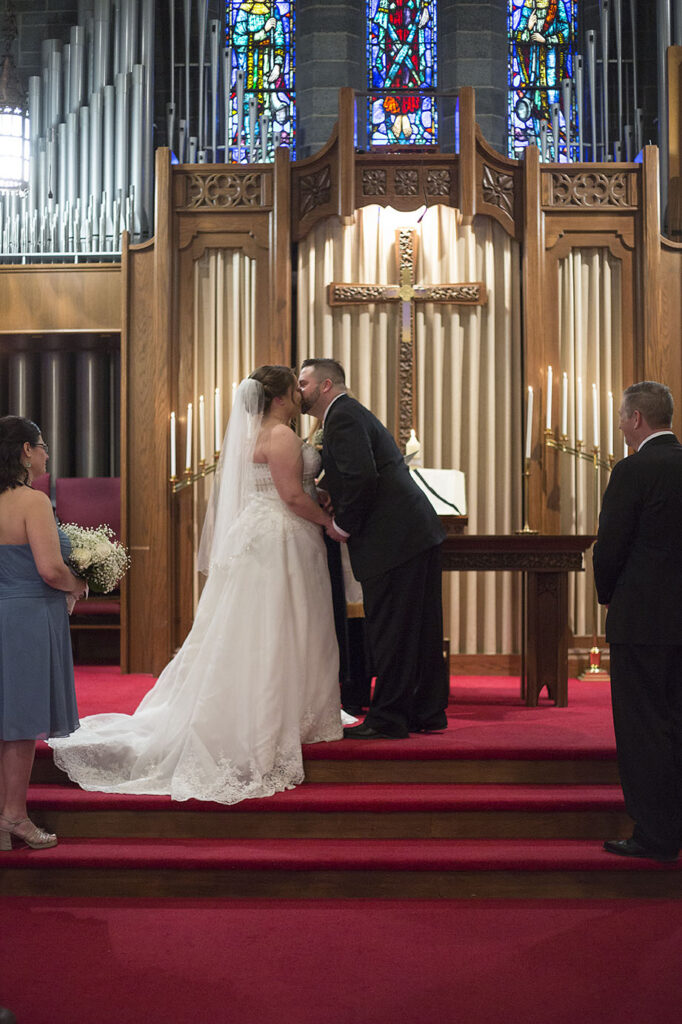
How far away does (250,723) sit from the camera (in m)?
4.54

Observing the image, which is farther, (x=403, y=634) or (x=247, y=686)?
(x=403, y=634)

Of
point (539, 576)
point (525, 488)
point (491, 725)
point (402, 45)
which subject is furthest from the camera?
point (402, 45)

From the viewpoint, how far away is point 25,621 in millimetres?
4117

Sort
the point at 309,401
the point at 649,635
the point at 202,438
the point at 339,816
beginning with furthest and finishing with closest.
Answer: the point at 202,438, the point at 309,401, the point at 339,816, the point at 649,635

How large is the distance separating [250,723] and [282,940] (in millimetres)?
1063

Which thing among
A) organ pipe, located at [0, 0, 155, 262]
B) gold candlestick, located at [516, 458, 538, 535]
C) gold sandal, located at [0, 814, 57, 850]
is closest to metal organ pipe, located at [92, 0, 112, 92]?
organ pipe, located at [0, 0, 155, 262]

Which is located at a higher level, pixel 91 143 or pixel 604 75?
pixel 604 75

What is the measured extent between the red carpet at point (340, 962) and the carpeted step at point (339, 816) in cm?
39

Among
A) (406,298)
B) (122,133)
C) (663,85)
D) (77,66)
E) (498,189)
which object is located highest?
(77,66)

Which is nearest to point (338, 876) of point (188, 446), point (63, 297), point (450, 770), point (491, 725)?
point (450, 770)

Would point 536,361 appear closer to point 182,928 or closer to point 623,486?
point 623,486

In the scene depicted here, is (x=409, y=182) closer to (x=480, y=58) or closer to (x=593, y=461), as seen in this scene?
(x=593, y=461)

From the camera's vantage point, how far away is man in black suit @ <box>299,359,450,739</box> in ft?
15.8

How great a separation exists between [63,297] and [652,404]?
5127 mm
